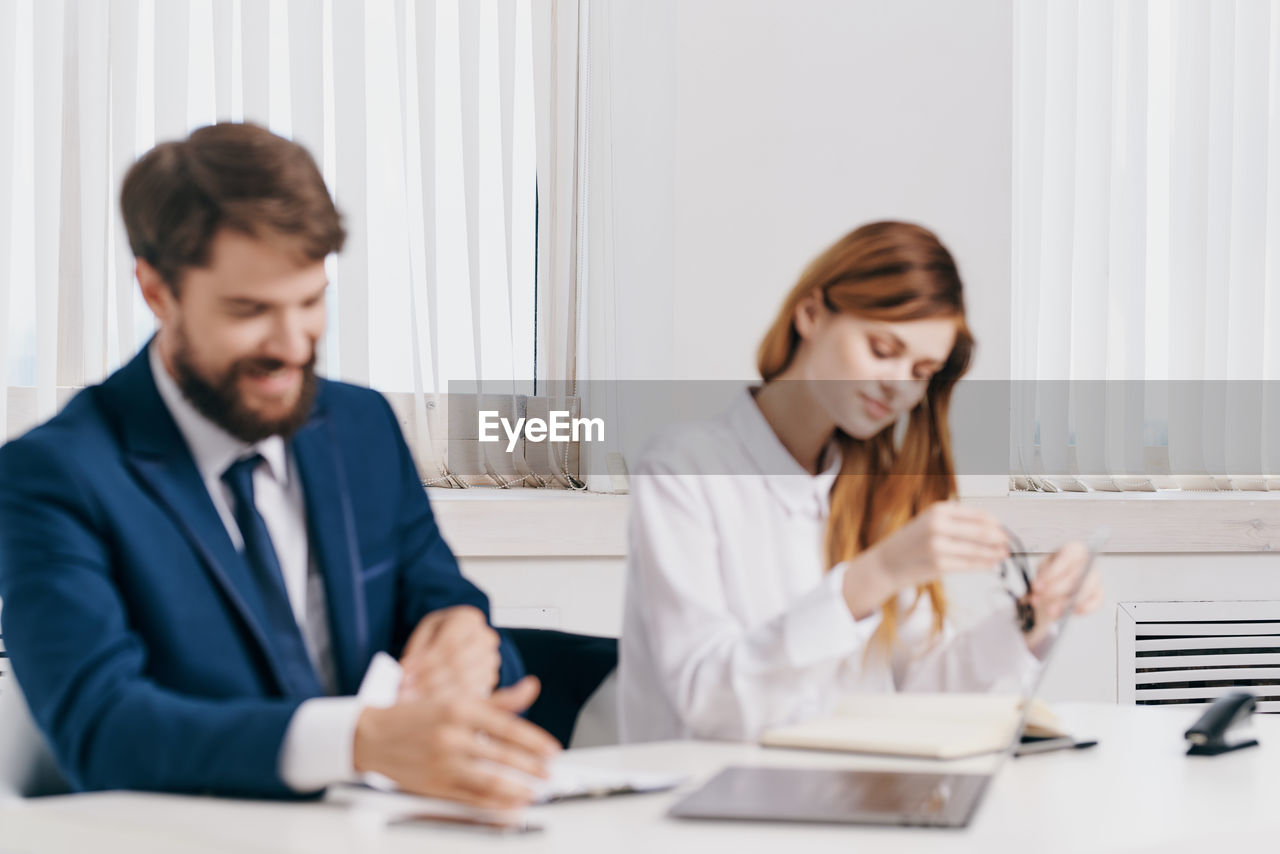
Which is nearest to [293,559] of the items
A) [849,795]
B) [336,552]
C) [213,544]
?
[336,552]

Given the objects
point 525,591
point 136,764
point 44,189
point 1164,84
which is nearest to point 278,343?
point 136,764

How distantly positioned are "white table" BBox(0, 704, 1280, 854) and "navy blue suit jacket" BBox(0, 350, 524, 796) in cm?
4

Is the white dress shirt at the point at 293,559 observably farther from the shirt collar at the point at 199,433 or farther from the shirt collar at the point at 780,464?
the shirt collar at the point at 780,464

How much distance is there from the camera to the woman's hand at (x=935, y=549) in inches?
36.5

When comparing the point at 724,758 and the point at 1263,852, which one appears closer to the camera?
the point at 1263,852

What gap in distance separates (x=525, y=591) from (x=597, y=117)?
83 centimetres

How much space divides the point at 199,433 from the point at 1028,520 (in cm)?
156

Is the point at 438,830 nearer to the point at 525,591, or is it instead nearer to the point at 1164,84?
the point at 525,591

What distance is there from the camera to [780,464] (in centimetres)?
121

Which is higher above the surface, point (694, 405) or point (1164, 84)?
point (1164, 84)

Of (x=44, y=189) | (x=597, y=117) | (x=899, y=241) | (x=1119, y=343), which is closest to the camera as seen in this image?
(x=899, y=241)

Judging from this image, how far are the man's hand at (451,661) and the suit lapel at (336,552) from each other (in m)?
0.11

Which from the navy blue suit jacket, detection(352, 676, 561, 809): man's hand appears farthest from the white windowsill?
detection(352, 676, 561, 809): man's hand

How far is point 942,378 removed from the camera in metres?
1.12
